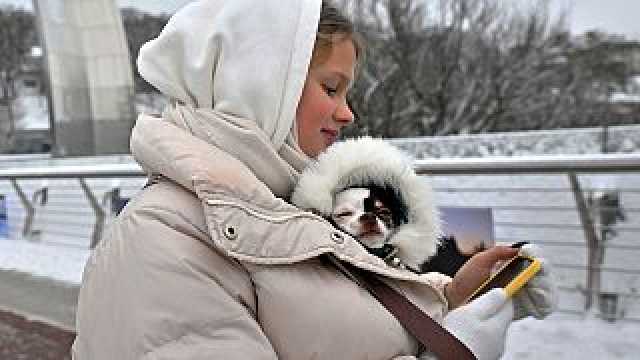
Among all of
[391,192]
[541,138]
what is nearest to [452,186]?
Answer: [391,192]

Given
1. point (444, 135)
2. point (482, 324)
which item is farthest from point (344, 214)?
point (444, 135)

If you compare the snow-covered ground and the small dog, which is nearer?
the small dog

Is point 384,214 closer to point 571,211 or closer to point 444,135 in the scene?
point 571,211

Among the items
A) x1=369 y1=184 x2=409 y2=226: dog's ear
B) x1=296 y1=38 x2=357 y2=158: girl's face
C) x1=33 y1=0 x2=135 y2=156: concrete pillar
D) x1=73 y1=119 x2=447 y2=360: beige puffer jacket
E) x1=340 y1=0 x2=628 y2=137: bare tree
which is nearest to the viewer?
x1=73 y1=119 x2=447 y2=360: beige puffer jacket

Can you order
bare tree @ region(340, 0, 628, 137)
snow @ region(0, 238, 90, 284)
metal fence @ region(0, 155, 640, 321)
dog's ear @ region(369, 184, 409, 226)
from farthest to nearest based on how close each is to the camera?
bare tree @ region(340, 0, 628, 137)
snow @ region(0, 238, 90, 284)
metal fence @ region(0, 155, 640, 321)
dog's ear @ region(369, 184, 409, 226)

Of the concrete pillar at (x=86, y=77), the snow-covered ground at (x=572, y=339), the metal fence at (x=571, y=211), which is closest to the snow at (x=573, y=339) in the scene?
the snow-covered ground at (x=572, y=339)

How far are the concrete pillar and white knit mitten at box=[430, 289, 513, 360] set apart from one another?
63.7ft

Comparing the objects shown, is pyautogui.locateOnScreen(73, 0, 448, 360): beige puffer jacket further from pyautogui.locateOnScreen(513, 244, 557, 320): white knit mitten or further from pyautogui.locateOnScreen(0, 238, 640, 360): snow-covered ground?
pyautogui.locateOnScreen(0, 238, 640, 360): snow-covered ground

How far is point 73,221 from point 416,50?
66.1ft

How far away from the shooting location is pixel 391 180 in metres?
1.75

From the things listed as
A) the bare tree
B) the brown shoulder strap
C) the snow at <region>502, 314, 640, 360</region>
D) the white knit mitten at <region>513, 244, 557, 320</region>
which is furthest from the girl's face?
the bare tree

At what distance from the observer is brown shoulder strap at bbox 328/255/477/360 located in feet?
4.95

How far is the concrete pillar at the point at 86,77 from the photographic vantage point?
20562 millimetres

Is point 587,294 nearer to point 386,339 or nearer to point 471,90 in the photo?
point 386,339
